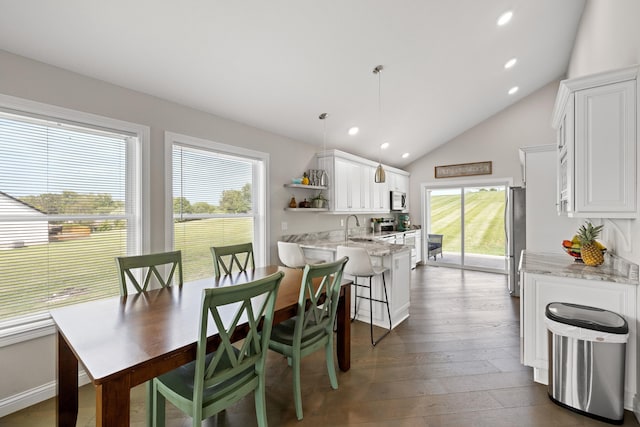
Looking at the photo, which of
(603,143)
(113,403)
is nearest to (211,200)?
(113,403)

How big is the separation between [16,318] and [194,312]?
5.04 feet

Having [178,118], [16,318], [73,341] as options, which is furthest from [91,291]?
[178,118]

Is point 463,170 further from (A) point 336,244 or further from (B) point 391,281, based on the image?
(B) point 391,281

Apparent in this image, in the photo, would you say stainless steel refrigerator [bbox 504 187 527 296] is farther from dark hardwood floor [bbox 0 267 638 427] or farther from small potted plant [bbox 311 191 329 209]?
small potted plant [bbox 311 191 329 209]

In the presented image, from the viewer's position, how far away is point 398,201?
261 inches

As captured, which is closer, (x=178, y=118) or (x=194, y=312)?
(x=194, y=312)

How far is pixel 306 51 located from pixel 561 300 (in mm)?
3085

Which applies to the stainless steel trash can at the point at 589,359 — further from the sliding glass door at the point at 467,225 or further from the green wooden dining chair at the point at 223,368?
the sliding glass door at the point at 467,225

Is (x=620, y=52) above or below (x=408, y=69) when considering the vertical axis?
below

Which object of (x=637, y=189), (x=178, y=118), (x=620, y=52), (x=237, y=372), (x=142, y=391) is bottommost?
(x=142, y=391)

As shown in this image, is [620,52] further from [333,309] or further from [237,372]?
[237,372]

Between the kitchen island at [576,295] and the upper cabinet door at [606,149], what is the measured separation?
0.48m

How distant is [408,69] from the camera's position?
3.61 meters

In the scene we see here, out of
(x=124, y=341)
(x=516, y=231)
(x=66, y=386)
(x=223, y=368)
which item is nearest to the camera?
(x=124, y=341)
